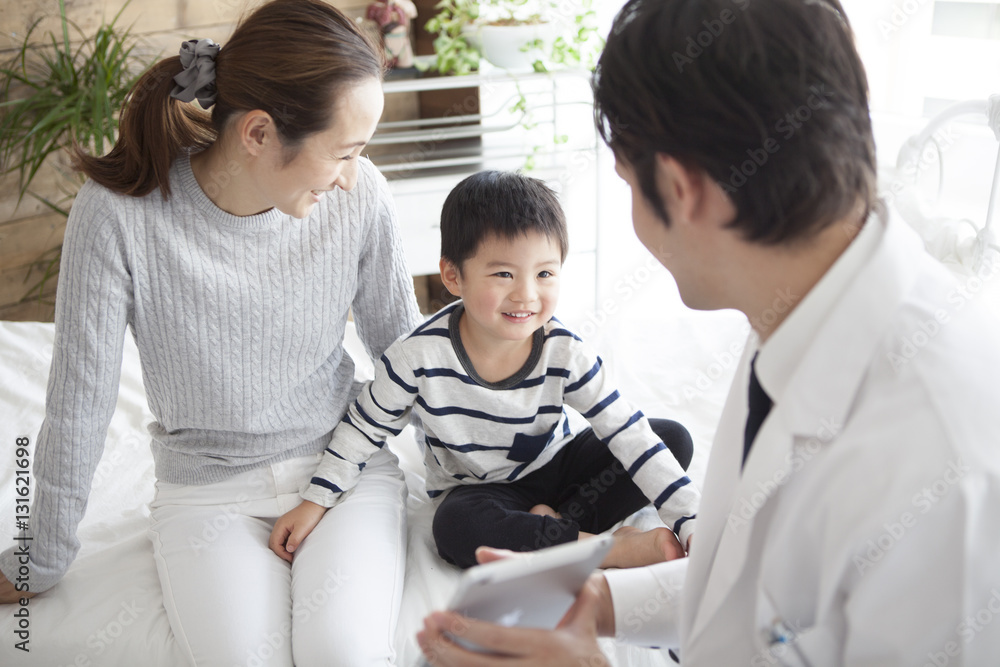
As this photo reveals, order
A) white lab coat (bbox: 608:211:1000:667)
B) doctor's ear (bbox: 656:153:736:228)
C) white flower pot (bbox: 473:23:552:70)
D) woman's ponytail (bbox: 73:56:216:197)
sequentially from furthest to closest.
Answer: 1. white flower pot (bbox: 473:23:552:70)
2. woman's ponytail (bbox: 73:56:216:197)
3. doctor's ear (bbox: 656:153:736:228)
4. white lab coat (bbox: 608:211:1000:667)

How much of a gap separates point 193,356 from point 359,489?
12.6 inches

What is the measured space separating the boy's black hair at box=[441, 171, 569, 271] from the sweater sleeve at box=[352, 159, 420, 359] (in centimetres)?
11

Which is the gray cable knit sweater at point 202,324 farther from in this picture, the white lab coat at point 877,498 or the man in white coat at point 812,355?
the white lab coat at point 877,498

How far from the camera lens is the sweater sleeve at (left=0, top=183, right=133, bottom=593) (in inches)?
45.6

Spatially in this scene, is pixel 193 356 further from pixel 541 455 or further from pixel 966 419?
pixel 966 419

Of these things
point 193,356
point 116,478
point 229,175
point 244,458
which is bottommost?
point 116,478

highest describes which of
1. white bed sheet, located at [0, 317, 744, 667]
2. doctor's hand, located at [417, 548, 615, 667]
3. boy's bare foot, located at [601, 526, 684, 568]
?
doctor's hand, located at [417, 548, 615, 667]

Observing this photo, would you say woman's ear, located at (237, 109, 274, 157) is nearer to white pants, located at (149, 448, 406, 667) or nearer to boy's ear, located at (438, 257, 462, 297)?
boy's ear, located at (438, 257, 462, 297)

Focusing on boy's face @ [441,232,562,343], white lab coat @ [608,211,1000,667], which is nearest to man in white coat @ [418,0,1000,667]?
white lab coat @ [608,211,1000,667]

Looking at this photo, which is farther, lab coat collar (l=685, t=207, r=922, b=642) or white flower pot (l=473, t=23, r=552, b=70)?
white flower pot (l=473, t=23, r=552, b=70)

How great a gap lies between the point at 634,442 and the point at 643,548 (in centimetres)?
16

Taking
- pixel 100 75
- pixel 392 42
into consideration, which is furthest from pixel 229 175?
pixel 392 42

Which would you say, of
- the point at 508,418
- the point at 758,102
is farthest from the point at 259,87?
the point at 758,102

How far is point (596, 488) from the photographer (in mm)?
1361
